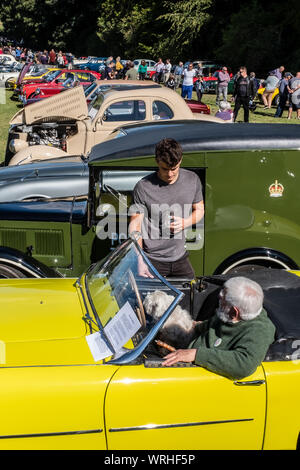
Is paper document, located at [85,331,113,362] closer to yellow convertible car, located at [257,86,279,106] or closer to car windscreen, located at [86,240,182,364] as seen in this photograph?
car windscreen, located at [86,240,182,364]

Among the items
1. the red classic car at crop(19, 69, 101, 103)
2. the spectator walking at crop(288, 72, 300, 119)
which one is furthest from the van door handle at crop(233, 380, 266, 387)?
the red classic car at crop(19, 69, 101, 103)

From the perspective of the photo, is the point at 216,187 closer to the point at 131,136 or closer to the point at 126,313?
the point at 131,136

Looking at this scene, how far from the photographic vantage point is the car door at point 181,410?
2799 mm

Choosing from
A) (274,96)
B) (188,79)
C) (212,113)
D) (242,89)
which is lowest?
(212,113)

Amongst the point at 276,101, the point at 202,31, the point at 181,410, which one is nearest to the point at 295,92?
the point at 276,101

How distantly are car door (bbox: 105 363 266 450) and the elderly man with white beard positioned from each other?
0.07 meters

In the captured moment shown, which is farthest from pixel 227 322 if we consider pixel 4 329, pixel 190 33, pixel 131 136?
pixel 190 33

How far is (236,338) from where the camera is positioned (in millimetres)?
3104

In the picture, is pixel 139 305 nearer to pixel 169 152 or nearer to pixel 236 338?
pixel 236 338

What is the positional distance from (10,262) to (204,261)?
1.85m

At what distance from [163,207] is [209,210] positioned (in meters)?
0.93

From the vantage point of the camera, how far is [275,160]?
4.96 m

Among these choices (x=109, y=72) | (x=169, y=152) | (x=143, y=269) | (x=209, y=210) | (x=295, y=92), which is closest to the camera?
(x=143, y=269)

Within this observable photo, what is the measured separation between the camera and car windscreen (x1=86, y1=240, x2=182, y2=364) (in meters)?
3.10
